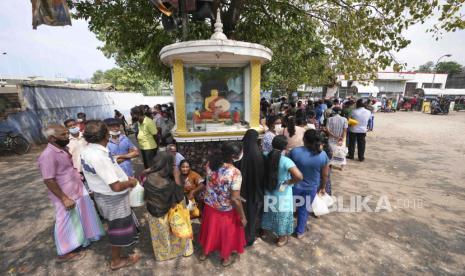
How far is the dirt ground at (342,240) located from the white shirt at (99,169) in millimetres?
1245

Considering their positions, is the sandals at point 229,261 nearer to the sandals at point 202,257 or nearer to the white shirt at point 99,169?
the sandals at point 202,257

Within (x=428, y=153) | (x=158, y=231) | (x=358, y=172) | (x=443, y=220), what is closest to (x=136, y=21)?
(x=158, y=231)

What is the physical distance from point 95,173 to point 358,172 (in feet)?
20.9

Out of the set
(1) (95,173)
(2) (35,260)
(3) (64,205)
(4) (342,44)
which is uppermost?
(4) (342,44)

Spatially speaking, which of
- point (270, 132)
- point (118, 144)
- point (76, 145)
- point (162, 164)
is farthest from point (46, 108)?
point (270, 132)

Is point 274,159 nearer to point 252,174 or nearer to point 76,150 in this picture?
point 252,174

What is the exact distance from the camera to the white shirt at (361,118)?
6542 mm

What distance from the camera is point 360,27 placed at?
20.2 feet

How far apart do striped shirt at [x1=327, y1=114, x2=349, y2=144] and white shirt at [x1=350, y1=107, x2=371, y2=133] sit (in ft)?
4.68

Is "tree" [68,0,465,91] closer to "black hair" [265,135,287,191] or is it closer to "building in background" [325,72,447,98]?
"black hair" [265,135,287,191]

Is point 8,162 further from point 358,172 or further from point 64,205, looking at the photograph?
point 358,172

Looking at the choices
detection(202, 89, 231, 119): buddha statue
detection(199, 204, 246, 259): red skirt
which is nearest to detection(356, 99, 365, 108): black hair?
detection(202, 89, 231, 119): buddha statue

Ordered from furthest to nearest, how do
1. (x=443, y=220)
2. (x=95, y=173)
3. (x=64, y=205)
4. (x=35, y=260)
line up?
(x=443, y=220), (x=35, y=260), (x=64, y=205), (x=95, y=173)

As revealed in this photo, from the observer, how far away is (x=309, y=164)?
3117 millimetres
